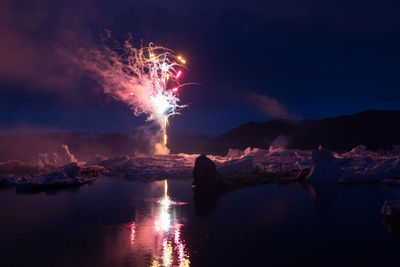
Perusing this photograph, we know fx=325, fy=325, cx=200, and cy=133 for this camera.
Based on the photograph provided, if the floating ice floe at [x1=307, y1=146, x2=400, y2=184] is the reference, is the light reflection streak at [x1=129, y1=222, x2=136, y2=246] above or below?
below

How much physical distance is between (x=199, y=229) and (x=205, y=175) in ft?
65.9

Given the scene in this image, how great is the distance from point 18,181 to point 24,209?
22709 mm

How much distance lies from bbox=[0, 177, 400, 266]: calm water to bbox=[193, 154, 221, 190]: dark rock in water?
2.85 metres

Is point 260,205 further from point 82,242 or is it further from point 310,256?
point 82,242

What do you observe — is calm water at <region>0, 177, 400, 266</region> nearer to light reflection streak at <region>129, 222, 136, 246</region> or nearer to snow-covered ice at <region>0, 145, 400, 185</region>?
light reflection streak at <region>129, 222, 136, 246</region>

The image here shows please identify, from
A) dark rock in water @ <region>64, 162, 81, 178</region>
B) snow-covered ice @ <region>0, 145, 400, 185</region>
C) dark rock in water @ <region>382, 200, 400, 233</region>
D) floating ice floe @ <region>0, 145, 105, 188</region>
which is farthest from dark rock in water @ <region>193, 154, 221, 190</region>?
dark rock in water @ <region>64, 162, 81, 178</region>

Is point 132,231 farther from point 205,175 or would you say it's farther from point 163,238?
point 205,175

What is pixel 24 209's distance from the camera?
36531mm

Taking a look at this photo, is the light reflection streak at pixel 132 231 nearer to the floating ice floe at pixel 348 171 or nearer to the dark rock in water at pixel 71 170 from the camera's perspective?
the dark rock in water at pixel 71 170

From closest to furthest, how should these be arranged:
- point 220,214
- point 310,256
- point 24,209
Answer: point 310,256, point 220,214, point 24,209

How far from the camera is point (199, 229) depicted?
88.4 ft

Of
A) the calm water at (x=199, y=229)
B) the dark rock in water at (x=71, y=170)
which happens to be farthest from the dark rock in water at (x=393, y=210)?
the dark rock in water at (x=71, y=170)

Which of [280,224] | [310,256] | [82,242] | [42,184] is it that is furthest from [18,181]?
[310,256]

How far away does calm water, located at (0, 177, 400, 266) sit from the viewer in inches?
810
